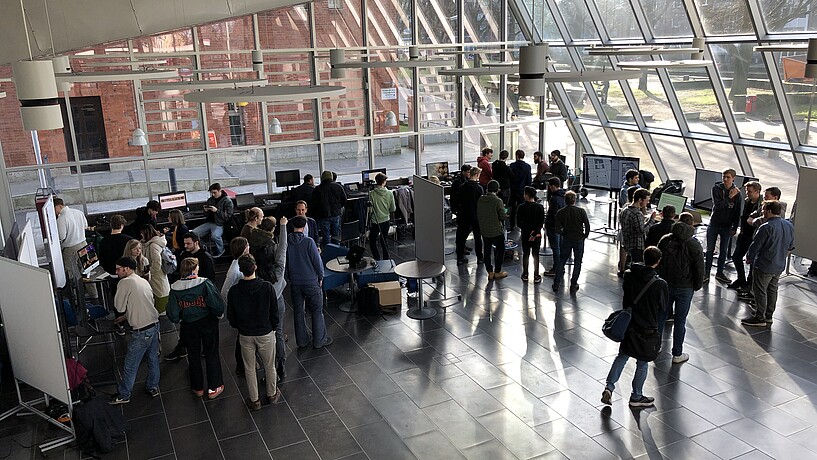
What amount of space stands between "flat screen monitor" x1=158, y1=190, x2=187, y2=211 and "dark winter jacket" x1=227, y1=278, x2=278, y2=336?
5.17m

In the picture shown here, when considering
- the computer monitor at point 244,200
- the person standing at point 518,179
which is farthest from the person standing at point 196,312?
the person standing at point 518,179

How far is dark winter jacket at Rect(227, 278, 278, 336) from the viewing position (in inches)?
Answer: 212

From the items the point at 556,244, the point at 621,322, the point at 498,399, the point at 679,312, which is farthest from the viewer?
the point at 556,244

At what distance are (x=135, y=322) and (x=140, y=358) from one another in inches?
15.4

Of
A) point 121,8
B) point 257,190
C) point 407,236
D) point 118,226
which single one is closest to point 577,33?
point 407,236

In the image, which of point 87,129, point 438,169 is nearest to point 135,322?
point 87,129

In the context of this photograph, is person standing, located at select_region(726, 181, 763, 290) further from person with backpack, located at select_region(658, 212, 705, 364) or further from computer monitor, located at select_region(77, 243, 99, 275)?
computer monitor, located at select_region(77, 243, 99, 275)

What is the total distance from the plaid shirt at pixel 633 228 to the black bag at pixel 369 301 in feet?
10.1

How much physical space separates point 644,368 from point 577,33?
347 inches

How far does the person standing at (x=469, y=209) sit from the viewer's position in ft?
29.3

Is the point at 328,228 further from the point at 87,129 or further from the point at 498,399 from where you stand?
the point at 498,399

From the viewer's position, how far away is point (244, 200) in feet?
34.8

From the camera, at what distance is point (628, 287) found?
5.31 metres

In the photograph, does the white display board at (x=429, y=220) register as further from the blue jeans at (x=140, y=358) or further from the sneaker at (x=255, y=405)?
the blue jeans at (x=140, y=358)
